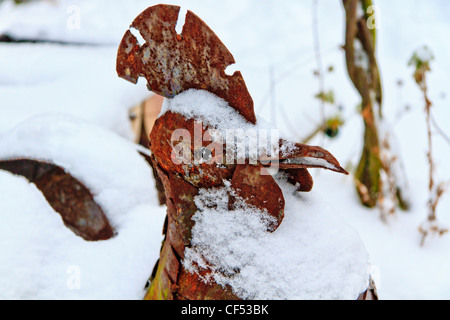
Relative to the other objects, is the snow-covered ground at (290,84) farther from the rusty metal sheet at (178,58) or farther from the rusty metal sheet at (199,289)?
the rusty metal sheet at (199,289)

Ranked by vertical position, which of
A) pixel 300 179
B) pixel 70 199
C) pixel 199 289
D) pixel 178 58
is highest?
pixel 178 58

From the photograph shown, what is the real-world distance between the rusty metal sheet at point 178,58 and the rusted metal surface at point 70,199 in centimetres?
60

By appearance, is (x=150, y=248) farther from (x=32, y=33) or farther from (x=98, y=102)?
(x=32, y=33)

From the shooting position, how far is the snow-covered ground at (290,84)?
185cm

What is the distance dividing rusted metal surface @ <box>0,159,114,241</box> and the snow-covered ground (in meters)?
0.09

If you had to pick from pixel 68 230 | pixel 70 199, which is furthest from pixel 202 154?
pixel 70 199

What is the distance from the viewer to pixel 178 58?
0.67m

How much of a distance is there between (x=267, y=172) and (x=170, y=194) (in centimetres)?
20

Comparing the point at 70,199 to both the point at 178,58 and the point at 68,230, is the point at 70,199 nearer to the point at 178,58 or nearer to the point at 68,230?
the point at 68,230

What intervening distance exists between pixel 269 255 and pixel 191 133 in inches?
10.6

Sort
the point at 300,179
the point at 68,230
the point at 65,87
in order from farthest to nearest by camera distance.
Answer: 1. the point at 65,87
2. the point at 68,230
3. the point at 300,179

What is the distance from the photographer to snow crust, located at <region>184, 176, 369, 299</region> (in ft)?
2.23

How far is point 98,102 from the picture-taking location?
2135 millimetres
